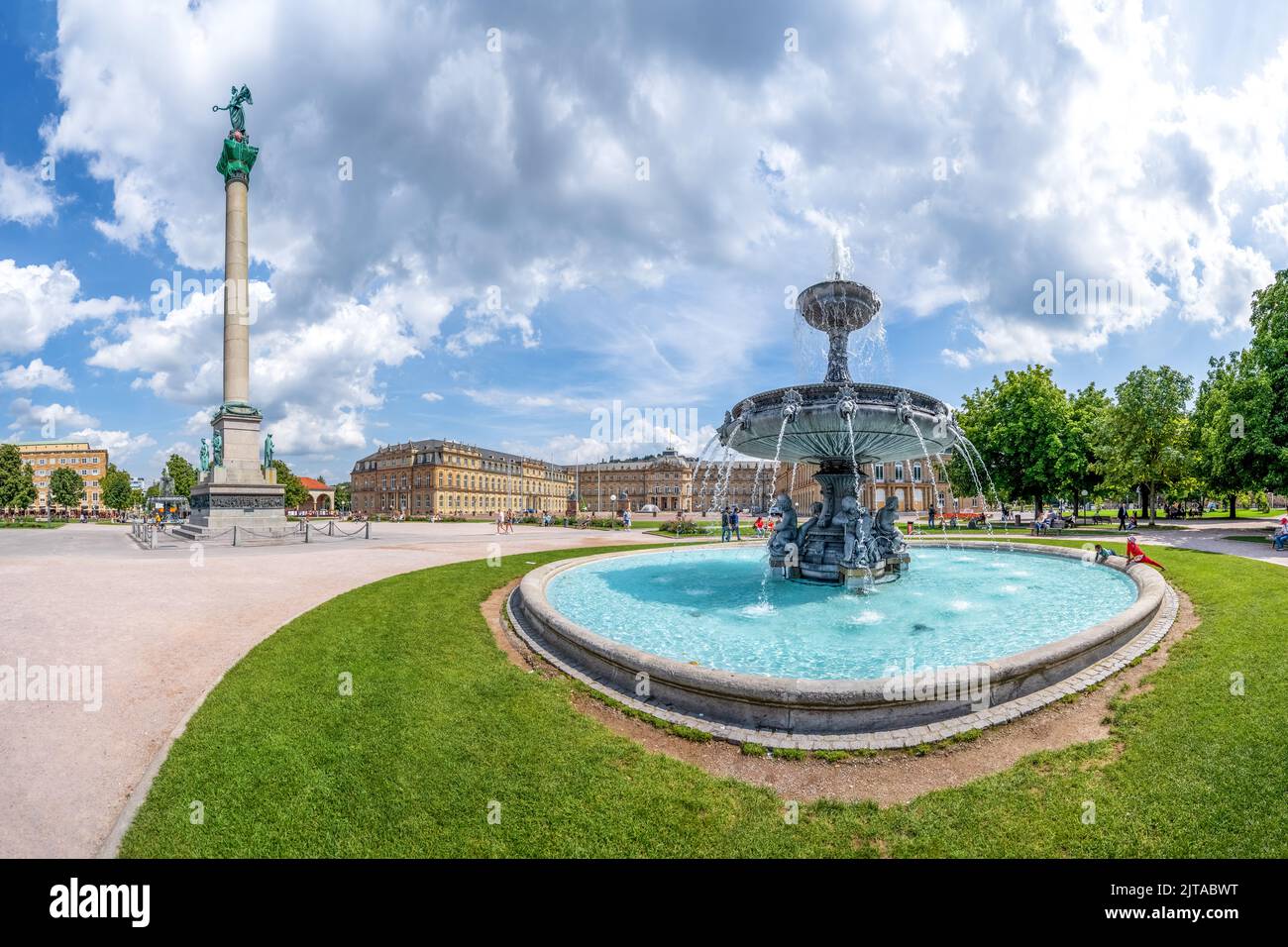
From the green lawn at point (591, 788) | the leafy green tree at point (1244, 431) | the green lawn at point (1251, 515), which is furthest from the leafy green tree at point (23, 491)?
the green lawn at point (1251, 515)

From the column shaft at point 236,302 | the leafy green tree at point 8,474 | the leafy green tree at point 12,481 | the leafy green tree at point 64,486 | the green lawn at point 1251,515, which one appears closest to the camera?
the column shaft at point 236,302

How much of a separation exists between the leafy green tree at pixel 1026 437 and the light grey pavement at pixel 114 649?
3664 cm

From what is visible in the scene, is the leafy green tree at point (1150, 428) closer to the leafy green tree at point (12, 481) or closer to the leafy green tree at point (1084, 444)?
the leafy green tree at point (1084, 444)

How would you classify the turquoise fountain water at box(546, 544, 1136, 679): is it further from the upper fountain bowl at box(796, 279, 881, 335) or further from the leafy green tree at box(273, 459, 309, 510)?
the leafy green tree at box(273, 459, 309, 510)

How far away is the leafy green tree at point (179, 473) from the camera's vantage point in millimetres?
99188

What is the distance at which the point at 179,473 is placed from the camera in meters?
102

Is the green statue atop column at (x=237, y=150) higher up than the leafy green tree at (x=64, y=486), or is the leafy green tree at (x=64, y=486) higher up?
the green statue atop column at (x=237, y=150)

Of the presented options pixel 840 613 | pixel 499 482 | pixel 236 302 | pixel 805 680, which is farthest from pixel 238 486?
pixel 499 482

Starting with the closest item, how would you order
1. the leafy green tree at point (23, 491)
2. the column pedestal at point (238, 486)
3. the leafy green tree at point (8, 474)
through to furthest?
the column pedestal at point (238, 486), the leafy green tree at point (8, 474), the leafy green tree at point (23, 491)

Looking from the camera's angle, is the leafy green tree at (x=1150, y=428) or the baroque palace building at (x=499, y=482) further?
the baroque palace building at (x=499, y=482)

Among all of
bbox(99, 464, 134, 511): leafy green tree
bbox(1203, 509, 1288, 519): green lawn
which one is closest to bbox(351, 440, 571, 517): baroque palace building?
bbox(99, 464, 134, 511): leafy green tree

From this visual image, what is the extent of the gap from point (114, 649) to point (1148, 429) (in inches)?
1729

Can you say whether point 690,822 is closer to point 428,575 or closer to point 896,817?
point 896,817

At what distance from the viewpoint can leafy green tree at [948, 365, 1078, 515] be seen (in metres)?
34.7
